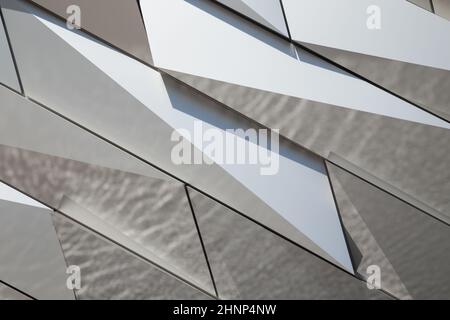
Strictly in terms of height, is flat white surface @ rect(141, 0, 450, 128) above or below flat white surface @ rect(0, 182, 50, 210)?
above

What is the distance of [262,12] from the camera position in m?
3.80

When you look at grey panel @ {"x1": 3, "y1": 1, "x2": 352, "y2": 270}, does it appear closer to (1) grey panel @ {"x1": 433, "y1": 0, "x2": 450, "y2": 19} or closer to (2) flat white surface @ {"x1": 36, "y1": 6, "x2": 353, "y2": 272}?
(2) flat white surface @ {"x1": 36, "y1": 6, "x2": 353, "y2": 272}

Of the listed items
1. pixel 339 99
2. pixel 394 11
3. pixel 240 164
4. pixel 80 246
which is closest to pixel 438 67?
pixel 394 11

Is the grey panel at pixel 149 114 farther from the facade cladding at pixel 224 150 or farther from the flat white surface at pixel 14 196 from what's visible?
the flat white surface at pixel 14 196

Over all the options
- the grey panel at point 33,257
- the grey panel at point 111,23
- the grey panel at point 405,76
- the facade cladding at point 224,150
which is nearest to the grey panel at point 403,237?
the facade cladding at point 224,150

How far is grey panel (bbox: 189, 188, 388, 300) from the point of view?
3.77m

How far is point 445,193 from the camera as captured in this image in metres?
3.77

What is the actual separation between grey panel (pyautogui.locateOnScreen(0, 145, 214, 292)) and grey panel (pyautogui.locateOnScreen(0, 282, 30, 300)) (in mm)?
777

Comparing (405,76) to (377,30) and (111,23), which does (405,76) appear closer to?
(377,30)

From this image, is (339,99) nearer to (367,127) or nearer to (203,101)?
(367,127)

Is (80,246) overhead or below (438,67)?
below

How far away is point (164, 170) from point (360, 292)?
188 cm

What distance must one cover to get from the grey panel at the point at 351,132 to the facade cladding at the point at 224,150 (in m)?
0.01

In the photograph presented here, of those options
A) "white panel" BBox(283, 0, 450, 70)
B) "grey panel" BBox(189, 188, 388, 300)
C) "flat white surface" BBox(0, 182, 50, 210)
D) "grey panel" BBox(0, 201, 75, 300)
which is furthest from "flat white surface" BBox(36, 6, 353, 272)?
"grey panel" BBox(0, 201, 75, 300)
